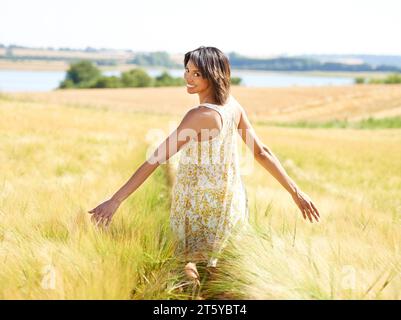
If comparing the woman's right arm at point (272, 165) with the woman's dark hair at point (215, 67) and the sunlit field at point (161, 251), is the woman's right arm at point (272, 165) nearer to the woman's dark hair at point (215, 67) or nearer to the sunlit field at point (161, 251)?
the sunlit field at point (161, 251)

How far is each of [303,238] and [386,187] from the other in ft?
17.0

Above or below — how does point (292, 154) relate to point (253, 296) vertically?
below

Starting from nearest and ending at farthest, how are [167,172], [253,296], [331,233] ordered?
[253,296] < [331,233] < [167,172]

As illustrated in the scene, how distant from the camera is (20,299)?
2.14m

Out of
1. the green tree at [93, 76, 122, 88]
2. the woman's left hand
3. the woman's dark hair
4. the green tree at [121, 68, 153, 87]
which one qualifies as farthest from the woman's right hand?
the green tree at [121, 68, 153, 87]

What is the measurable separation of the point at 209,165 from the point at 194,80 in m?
0.39

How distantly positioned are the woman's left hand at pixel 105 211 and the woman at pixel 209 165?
11.4 inches

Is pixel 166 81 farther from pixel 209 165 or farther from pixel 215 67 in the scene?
pixel 215 67

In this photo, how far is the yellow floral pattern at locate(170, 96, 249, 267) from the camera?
2.79 metres

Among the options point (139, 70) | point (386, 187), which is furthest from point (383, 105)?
point (139, 70)

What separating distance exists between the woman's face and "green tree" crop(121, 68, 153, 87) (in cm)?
6584

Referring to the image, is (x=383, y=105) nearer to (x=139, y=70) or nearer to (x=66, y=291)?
(x=66, y=291)

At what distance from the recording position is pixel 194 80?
2656 millimetres

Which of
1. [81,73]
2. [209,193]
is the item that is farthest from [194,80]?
[81,73]
